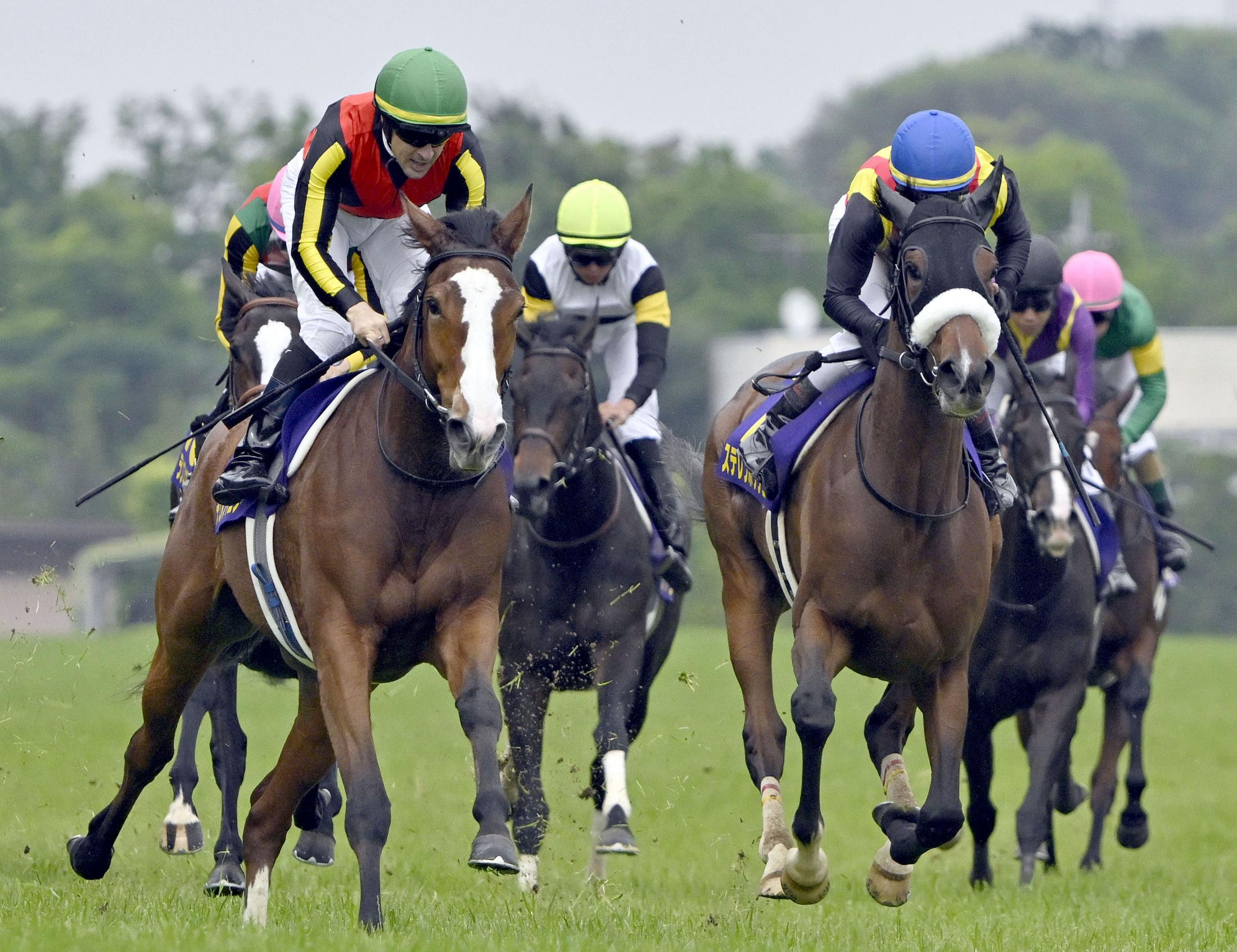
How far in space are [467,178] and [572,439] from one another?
1.93 meters

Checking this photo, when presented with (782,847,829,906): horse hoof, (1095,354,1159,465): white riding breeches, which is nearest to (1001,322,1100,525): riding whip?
(782,847,829,906): horse hoof

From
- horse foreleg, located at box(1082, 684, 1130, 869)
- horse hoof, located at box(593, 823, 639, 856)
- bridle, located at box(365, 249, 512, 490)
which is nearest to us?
bridle, located at box(365, 249, 512, 490)

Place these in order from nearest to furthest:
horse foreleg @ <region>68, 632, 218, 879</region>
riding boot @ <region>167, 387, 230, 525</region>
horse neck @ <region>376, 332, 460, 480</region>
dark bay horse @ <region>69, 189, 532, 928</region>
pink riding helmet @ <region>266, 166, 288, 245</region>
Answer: dark bay horse @ <region>69, 189, 532, 928</region> < horse neck @ <region>376, 332, 460, 480</region> < horse foreleg @ <region>68, 632, 218, 879</region> < riding boot @ <region>167, 387, 230, 525</region> < pink riding helmet @ <region>266, 166, 288, 245</region>

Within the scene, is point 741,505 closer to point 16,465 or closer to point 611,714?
point 611,714

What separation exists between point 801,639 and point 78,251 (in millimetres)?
45338

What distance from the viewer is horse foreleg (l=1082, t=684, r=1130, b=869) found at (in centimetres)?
1122

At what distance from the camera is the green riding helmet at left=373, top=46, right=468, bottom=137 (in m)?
6.95

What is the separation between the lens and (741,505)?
8.50 m

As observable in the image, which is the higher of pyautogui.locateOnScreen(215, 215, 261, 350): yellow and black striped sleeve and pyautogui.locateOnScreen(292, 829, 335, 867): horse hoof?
pyautogui.locateOnScreen(215, 215, 261, 350): yellow and black striped sleeve

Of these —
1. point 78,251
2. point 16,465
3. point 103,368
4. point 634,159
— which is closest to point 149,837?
point 16,465

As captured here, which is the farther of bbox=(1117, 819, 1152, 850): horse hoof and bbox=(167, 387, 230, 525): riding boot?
bbox=(1117, 819, 1152, 850): horse hoof

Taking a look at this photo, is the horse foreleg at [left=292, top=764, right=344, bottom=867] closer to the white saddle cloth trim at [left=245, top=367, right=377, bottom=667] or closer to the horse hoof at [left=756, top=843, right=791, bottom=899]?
the white saddle cloth trim at [left=245, top=367, right=377, bottom=667]

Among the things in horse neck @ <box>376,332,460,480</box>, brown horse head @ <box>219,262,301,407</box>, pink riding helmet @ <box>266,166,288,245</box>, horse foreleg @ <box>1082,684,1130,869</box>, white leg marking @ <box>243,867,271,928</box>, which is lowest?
white leg marking @ <box>243,867,271,928</box>

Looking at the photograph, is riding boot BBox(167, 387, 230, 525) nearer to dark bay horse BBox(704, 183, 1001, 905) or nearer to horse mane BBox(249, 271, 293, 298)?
horse mane BBox(249, 271, 293, 298)
